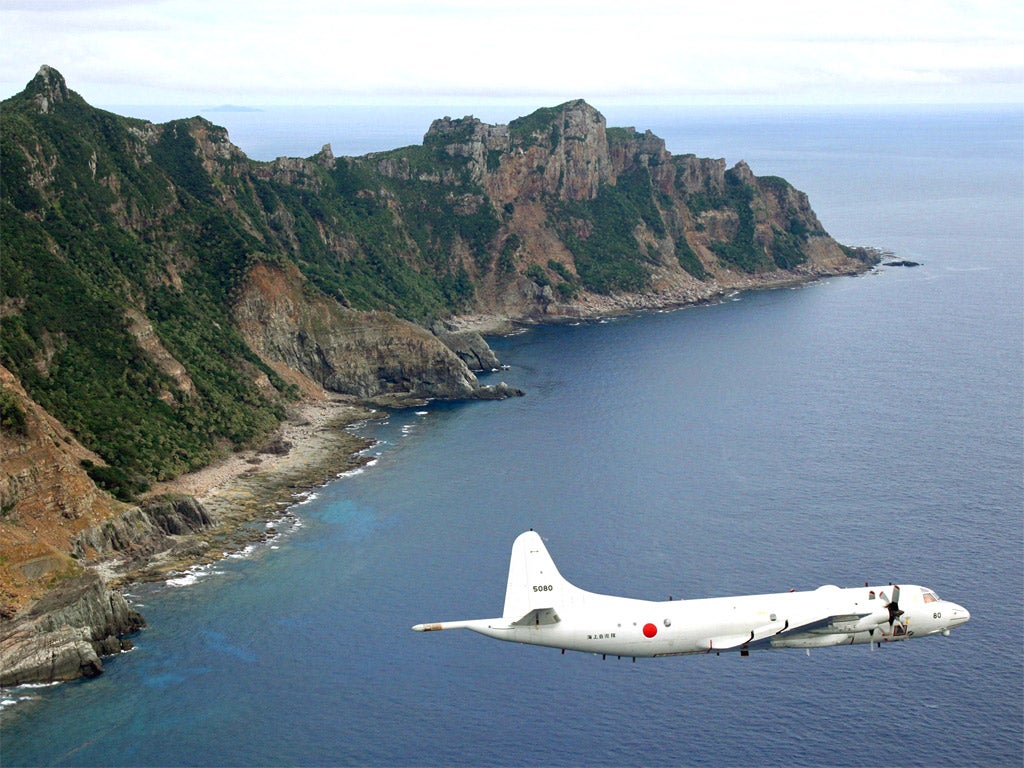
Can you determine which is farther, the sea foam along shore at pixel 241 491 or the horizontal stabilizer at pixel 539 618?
the sea foam along shore at pixel 241 491

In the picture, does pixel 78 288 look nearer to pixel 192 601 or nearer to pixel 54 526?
pixel 54 526

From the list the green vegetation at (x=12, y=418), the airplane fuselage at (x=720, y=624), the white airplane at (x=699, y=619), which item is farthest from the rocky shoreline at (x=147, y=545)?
Result: the airplane fuselage at (x=720, y=624)

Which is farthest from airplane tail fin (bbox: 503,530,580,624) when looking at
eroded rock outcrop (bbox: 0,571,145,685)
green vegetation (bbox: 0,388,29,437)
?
green vegetation (bbox: 0,388,29,437)

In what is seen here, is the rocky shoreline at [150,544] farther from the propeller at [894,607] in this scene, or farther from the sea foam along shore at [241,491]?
the propeller at [894,607]

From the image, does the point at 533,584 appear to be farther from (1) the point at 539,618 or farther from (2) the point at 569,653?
(2) the point at 569,653

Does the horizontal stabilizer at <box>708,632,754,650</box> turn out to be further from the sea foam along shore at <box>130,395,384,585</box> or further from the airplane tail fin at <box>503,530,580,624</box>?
the sea foam along shore at <box>130,395,384,585</box>

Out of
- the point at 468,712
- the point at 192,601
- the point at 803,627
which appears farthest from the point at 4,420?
the point at 803,627
